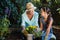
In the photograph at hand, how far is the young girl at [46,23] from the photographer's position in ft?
8.51

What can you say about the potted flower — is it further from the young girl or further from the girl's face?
the girl's face

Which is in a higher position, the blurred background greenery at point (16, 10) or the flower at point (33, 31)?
the blurred background greenery at point (16, 10)

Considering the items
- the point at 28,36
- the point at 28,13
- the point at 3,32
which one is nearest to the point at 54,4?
the point at 28,13

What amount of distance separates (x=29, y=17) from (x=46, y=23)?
8.2 inches

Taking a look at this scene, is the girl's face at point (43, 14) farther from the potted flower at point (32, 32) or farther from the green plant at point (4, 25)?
the green plant at point (4, 25)

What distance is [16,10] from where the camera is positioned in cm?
260

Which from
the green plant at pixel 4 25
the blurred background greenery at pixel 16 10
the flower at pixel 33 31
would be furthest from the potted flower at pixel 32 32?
the green plant at pixel 4 25

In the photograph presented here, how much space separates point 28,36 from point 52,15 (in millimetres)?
365

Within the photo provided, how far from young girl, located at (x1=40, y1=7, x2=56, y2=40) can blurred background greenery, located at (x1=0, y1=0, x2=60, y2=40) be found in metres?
0.05

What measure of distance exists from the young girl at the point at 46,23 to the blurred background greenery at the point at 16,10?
5 centimetres

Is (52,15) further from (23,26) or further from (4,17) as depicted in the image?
(4,17)

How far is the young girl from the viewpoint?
2.59 m

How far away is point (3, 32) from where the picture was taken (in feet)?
8.40

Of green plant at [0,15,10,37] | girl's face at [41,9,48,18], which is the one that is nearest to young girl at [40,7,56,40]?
girl's face at [41,9,48,18]
